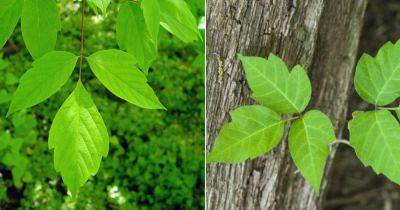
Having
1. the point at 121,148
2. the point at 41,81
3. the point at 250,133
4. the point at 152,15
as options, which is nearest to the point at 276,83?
the point at 250,133

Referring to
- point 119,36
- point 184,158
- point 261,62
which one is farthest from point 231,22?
point 184,158

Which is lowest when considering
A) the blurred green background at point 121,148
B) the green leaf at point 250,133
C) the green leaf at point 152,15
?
the blurred green background at point 121,148

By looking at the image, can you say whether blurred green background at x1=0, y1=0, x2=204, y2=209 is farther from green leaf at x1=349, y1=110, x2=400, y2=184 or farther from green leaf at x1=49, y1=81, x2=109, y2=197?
green leaf at x1=349, y1=110, x2=400, y2=184

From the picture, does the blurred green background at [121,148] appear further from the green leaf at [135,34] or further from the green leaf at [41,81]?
the green leaf at [41,81]

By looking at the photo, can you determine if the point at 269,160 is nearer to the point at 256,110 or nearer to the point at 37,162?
the point at 256,110

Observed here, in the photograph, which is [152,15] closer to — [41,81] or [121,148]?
[41,81]

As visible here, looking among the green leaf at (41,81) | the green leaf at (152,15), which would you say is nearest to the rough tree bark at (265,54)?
the green leaf at (152,15)
